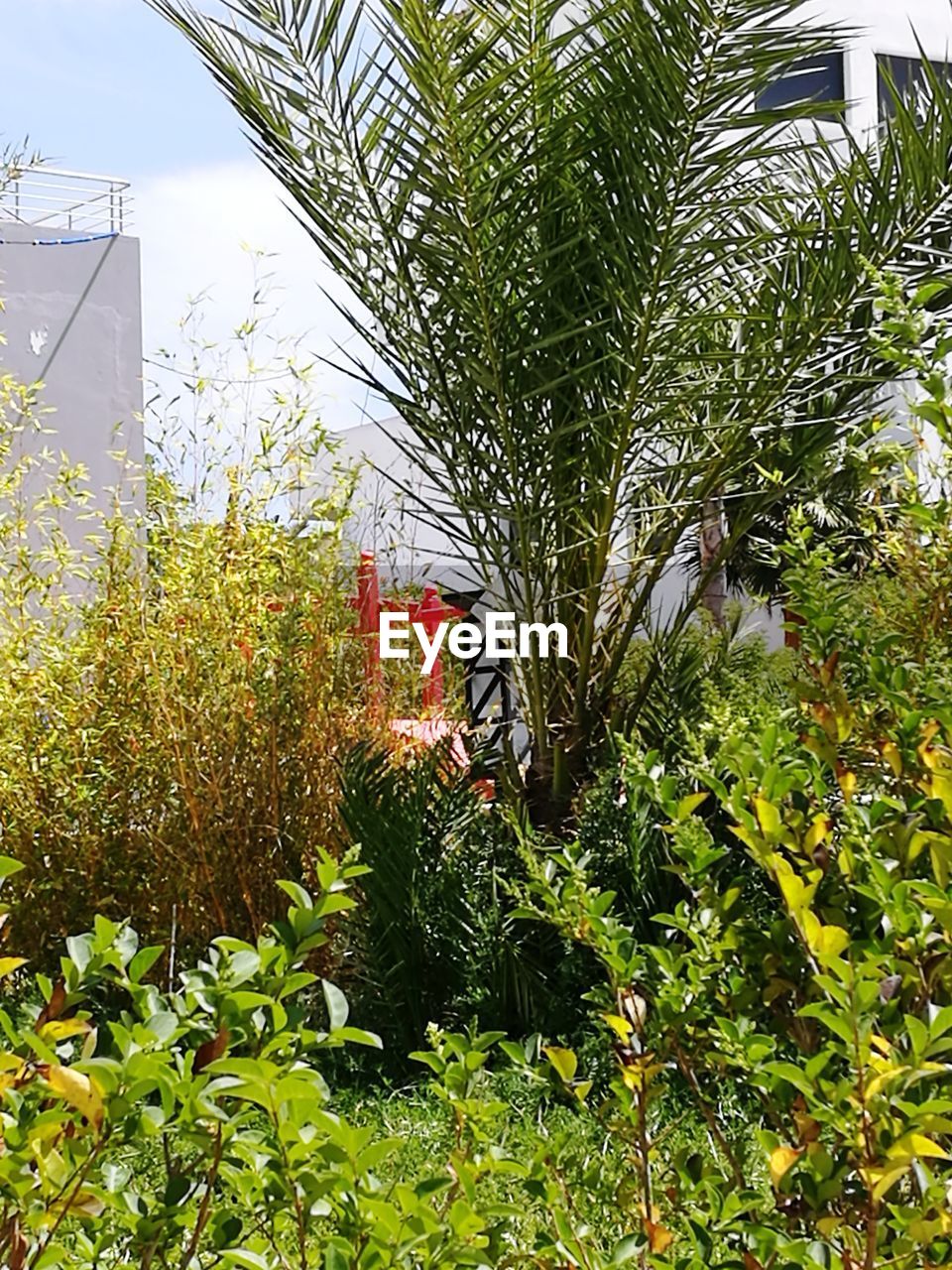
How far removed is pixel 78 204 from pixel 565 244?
1019cm

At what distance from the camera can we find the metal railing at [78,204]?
12820 mm

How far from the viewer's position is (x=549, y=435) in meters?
4.23

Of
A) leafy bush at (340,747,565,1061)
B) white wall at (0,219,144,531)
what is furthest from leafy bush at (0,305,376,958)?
white wall at (0,219,144,531)

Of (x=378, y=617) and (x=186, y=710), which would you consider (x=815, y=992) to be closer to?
(x=186, y=710)

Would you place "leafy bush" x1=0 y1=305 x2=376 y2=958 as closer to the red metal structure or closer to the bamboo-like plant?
the red metal structure

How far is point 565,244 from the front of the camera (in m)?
4.07

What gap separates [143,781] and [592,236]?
2.30 metres

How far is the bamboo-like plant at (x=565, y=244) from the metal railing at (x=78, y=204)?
30.3 ft

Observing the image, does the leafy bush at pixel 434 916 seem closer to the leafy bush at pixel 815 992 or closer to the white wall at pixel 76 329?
the leafy bush at pixel 815 992

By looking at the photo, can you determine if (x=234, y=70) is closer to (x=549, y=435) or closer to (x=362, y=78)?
(x=362, y=78)

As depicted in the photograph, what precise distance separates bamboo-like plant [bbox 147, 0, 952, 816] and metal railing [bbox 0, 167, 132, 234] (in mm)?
9223

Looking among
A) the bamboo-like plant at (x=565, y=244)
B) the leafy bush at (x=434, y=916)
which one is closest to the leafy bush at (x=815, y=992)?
the leafy bush at (x=434, y=916)

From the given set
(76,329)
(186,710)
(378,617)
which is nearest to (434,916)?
(186,710)

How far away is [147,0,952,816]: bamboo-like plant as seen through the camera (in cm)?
404
